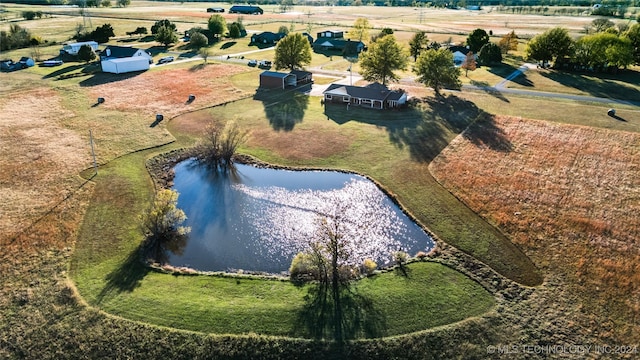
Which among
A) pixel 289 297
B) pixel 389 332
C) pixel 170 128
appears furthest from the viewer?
pixel 170 128

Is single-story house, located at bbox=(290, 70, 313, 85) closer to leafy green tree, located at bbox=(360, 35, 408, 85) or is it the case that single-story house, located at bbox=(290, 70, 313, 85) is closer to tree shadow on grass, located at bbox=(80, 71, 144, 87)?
leafy green tree, located at bbox=(360, 35, 408, 85)

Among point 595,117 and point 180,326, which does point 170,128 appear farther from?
point 595,117

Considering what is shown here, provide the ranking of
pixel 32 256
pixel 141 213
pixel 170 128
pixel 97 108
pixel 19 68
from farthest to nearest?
pixel 19 68, pixel 97 108, pixel 170 128, pixel 141 213, pixel 32 256

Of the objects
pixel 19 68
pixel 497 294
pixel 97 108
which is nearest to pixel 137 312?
pixel 497 294

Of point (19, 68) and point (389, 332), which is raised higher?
point (19, 68)

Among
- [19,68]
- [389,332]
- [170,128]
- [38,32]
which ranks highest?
[38,32]

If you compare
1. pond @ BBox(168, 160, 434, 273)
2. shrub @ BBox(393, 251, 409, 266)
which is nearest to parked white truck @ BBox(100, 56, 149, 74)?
pond @ BBox(168, 160, 434, 273)

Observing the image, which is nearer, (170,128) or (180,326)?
(180,326)

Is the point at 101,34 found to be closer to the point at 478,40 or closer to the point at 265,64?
the point at 265,64
